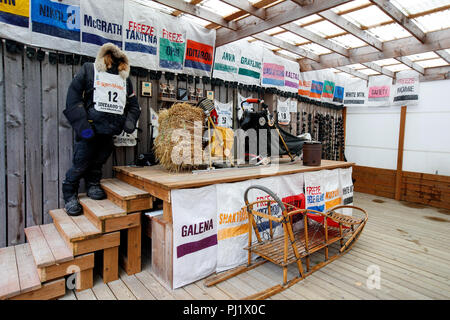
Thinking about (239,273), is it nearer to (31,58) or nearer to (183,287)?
(183,287)

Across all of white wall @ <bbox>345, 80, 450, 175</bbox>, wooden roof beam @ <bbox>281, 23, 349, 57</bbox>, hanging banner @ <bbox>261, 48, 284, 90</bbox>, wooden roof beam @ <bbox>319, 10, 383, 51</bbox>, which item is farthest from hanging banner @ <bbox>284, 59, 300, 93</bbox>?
white wall @ <bbox>345, 80, 450, 175</bbox>

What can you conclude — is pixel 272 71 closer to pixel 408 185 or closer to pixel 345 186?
pixel 345 186

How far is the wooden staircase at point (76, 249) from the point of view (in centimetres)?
224

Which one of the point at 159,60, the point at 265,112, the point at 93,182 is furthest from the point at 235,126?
the point at 93,182

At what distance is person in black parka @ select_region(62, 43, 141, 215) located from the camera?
2.86 m

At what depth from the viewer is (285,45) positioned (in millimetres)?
4973

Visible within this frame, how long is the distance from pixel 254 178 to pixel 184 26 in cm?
257

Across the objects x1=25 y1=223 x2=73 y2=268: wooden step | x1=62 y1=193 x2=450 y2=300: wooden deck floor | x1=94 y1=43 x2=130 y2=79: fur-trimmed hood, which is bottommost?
x1=62 y1=193 x2=450 y2=300: wooden deck floor

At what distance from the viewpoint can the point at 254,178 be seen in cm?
321

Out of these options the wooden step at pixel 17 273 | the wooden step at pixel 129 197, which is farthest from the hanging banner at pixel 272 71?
the wooden step at pixel 17 273

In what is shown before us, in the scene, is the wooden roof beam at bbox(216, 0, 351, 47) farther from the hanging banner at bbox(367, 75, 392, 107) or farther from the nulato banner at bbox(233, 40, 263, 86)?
the hanging banner at bbox(367, 75, 392, 107)

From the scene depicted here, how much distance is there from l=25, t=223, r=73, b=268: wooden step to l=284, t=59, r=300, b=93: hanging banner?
4.97 meters

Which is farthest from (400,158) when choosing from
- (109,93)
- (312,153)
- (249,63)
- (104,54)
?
(104,54)

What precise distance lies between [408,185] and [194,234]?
20.3 feet
